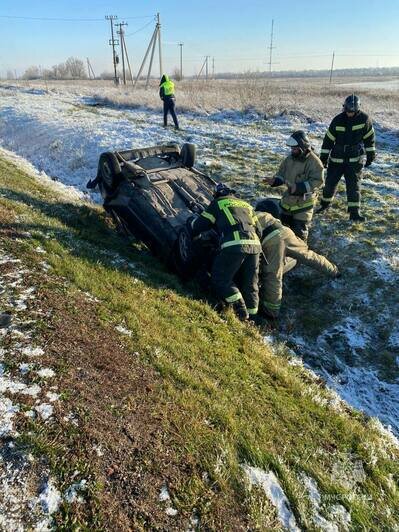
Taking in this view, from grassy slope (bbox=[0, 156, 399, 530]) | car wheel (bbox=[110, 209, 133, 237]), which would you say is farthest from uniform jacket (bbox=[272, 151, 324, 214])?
grassy slope (bbox=[0, 156, 399, 530])

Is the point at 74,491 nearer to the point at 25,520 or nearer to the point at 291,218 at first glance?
the point at 25,520

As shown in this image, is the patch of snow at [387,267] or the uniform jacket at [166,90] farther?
the uniform jacket at [166,90]

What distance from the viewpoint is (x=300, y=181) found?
6.87 meters

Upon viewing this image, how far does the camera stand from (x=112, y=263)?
5.38 meters

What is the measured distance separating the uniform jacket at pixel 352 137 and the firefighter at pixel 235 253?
3178 mm

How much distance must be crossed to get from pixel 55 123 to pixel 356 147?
1167 cm

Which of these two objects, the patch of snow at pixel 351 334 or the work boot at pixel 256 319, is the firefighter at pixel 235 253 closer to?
the work boot at pixel 256 319

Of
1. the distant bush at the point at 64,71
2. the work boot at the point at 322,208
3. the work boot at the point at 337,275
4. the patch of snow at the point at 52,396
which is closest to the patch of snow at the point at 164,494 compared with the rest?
the patch of snow at the point at 52,396

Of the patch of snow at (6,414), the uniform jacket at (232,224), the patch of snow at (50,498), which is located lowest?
the patch of snow at (50,498)

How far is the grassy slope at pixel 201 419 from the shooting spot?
2.59 m

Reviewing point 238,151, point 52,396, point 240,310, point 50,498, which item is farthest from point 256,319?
point 238,151

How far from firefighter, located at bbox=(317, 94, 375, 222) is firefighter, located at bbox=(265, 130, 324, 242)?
39.1 inches

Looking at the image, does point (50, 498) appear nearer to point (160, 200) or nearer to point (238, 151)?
point (160, 200)

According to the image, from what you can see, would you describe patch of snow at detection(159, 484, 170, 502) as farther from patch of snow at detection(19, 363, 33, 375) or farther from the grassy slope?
patch of snow at detection(19, 363, 33, 375)
